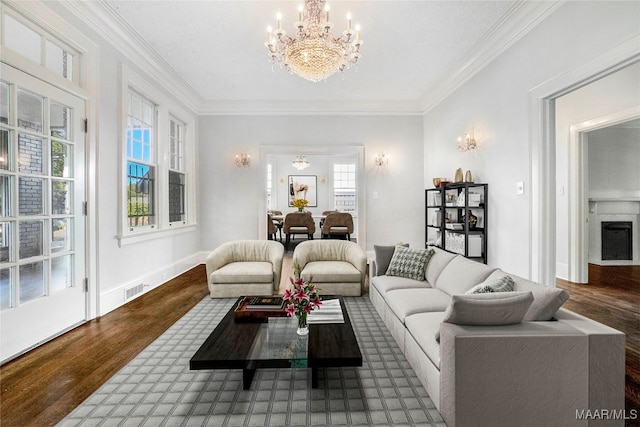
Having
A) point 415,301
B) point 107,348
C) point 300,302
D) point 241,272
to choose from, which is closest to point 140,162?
point 241,272

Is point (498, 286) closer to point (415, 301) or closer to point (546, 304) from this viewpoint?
point (546, 304)

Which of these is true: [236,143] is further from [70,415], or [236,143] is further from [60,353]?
[70,415]

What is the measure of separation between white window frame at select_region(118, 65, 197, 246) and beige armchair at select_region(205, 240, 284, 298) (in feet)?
3.22

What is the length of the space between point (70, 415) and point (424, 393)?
201 centimetres

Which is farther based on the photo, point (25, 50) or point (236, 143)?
point (236, 143)

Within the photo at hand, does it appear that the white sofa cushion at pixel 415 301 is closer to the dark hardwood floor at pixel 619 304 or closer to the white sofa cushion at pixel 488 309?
the white sofa cushion at pixel 488 309

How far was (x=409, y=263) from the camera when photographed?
3.23m

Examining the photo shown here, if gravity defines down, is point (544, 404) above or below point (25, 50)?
below

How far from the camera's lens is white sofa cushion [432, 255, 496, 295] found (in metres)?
2.39

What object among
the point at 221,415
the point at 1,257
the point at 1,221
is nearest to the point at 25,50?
the point at 1,221

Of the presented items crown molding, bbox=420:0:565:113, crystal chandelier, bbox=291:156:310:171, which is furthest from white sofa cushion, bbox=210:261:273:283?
crystal chandelier, bbox=291:156:310:171

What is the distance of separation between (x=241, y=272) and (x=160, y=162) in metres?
2.11

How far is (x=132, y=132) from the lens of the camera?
150 inches

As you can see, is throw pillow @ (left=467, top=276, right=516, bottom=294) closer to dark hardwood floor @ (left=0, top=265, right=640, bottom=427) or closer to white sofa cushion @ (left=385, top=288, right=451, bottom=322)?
A: white sofa cushion @ (left=385, top=288, right=451, bottom=322)
